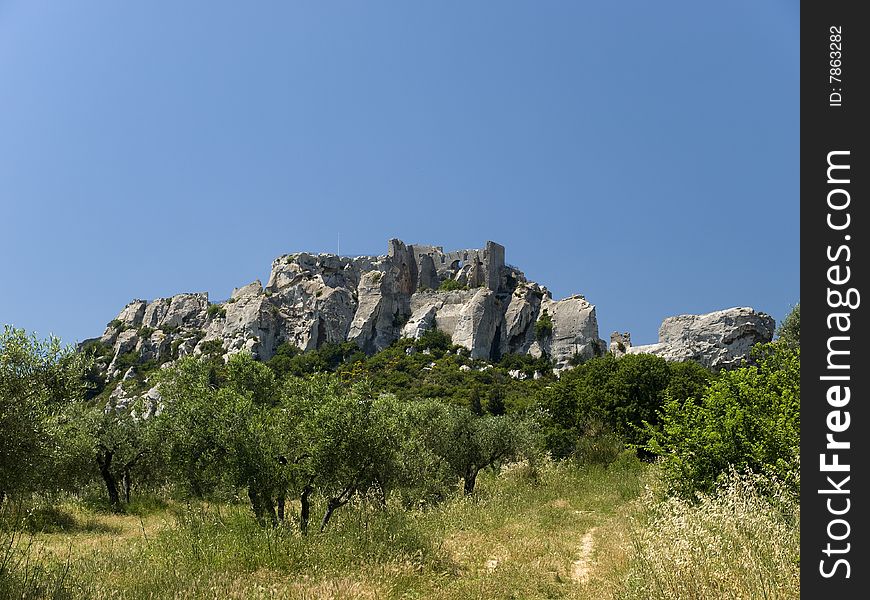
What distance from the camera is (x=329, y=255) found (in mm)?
120000

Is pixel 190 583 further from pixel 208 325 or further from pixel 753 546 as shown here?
pixel 208 325

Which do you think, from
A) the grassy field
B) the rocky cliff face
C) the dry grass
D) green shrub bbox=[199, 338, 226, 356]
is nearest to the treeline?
the grassy field

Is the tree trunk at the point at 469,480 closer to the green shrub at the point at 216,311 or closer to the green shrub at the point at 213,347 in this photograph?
the green shrub at the point at 213,347

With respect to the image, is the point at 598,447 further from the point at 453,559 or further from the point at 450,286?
the point at 450,286

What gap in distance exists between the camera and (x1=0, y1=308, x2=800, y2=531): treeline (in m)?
9.66

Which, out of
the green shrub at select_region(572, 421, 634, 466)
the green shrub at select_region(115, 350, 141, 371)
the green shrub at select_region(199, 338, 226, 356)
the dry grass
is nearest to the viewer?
the dry grass

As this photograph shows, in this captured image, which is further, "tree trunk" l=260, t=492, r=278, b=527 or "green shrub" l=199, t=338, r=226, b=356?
"green shrub" l=199, t=338, r=226, b=356

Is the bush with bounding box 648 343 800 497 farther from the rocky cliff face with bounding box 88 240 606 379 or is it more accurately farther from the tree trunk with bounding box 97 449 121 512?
the rocky cliff face with bounding box 88 240 606 379

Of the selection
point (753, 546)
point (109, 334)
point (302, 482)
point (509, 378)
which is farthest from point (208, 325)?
point (753, 546)

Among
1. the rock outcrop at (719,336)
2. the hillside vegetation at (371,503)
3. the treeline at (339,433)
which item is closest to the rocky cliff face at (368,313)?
the rock outcrop at (719,336)

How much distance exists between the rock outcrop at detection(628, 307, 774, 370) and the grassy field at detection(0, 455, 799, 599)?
53.6m

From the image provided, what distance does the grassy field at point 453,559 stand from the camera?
6465mm

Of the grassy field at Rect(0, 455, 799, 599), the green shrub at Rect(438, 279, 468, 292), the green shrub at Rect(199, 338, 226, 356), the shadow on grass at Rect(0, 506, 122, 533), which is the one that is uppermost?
the green shrub at Rect(438, 279, 468, 292)
